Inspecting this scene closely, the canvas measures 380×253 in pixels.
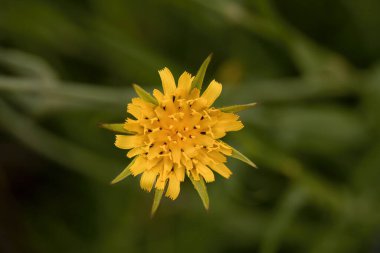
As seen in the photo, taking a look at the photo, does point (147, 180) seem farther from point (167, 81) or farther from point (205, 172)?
point (167, 81)

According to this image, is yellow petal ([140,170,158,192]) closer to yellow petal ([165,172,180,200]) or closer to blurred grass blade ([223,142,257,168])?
yellow petal ([165,172,180,200])

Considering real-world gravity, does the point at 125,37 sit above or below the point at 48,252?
above

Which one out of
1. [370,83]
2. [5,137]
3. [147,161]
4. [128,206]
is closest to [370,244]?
[370,83]

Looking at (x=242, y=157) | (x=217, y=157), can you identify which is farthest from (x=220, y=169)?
(x=242, y=157)

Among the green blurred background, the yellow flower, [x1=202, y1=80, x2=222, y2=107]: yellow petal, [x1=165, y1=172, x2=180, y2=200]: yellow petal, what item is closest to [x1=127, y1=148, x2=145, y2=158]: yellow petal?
the yellow flower

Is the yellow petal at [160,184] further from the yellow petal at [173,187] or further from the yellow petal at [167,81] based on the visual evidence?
the yellow petal at [167,81]

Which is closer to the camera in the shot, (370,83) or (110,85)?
(370,83)

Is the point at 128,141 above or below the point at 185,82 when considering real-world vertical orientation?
below

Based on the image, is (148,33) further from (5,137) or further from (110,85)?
(5,137)
